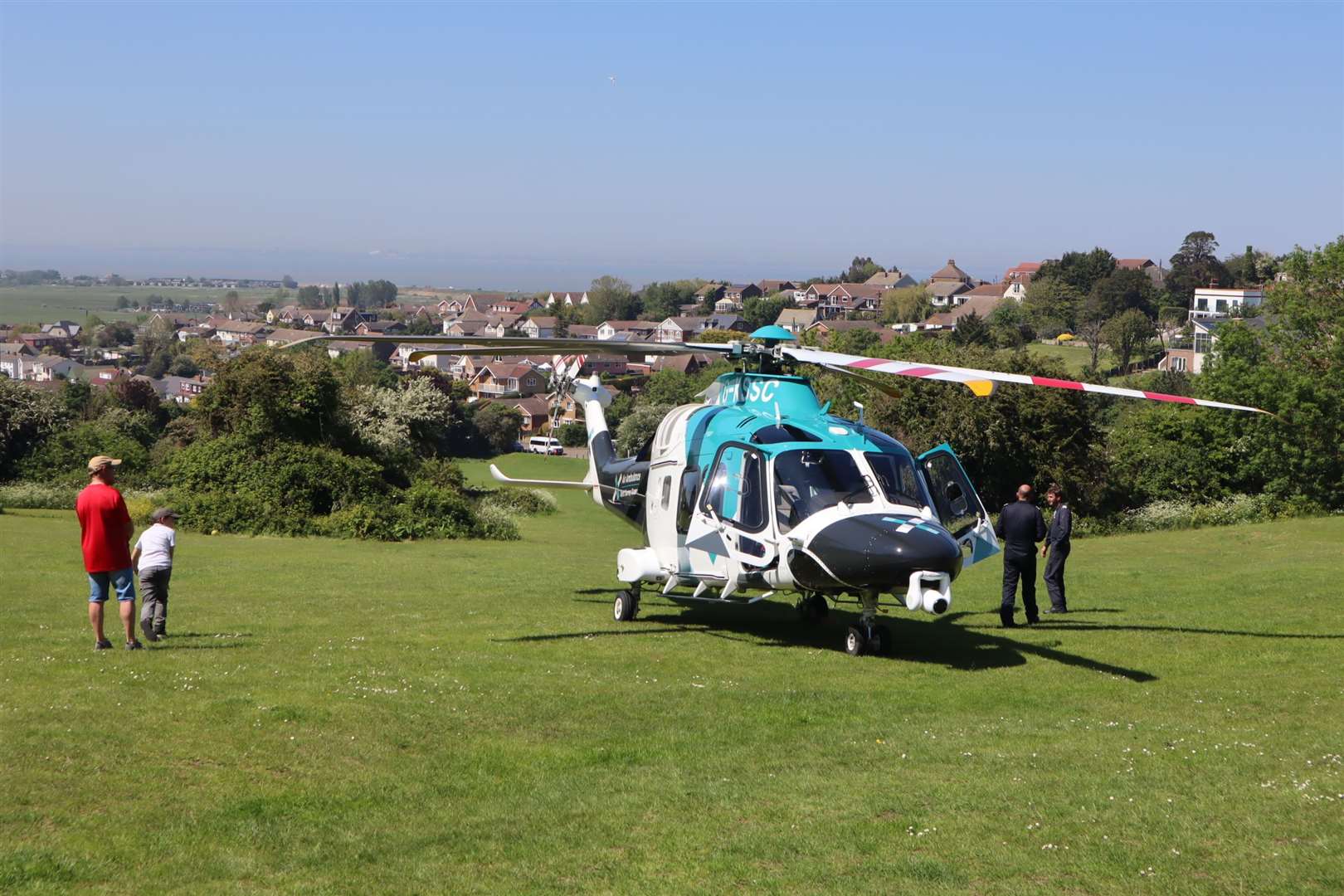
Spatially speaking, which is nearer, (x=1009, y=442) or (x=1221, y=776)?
(x=1221, y=776)

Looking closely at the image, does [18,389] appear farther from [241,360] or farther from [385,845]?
[385,845]

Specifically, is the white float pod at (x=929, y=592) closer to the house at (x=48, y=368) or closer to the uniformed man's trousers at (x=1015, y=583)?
the uniformed man's trousers at (x=1015, y=583)

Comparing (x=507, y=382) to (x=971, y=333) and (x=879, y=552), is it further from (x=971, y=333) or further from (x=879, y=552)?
(x=879, y=552)

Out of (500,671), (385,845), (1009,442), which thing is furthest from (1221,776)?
(1009,442)

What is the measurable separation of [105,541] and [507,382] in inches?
5320

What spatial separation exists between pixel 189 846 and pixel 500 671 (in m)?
5.60

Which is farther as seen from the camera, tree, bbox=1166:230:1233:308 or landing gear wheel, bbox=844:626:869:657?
tree, bbox=1166:230:1233:308

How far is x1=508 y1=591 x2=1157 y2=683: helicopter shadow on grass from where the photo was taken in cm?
1427

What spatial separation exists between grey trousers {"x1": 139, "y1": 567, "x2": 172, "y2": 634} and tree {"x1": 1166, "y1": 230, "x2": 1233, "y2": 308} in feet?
569

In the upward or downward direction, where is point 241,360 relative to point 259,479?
upward

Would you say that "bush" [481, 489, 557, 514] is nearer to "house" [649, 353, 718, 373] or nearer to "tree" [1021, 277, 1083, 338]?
"house" [649, 353, 718, 373]

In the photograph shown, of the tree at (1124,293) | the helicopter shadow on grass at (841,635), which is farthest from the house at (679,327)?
the helicopter shadow on grass at (841,635)

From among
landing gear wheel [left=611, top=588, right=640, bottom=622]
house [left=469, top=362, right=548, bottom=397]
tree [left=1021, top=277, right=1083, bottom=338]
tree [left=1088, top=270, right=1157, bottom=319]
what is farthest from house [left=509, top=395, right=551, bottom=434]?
landing gear wheel [left=611, top=588, right=640, bottom=622]

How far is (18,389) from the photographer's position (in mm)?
48562
